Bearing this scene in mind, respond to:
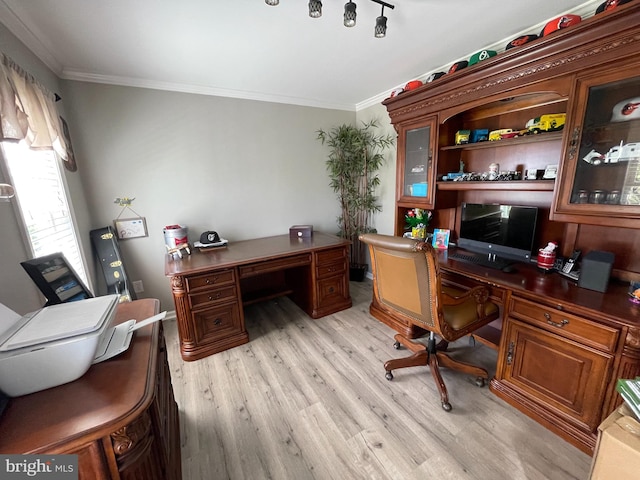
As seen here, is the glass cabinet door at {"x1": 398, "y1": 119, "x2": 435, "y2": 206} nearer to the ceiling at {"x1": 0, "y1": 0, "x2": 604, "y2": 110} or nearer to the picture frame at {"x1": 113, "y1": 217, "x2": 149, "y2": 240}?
the ceiling at {"x1": 0, "y1": 0, "x2": 604, "y2": 110}

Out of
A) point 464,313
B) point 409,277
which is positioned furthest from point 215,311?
point 464,313

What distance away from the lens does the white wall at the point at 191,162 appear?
2.20m

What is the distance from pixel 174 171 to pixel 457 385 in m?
2.99

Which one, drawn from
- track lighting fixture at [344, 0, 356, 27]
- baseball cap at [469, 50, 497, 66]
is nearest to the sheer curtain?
track lighting fixture at [344, 0, 356, 27]

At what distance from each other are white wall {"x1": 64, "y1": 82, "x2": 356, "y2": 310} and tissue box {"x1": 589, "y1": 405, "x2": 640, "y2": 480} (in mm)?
2813

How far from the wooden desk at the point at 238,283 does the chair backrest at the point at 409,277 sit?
0.87m

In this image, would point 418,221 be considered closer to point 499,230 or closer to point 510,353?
point 499,230

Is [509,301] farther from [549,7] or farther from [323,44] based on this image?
[323,44]

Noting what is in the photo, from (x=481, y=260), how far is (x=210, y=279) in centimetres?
211

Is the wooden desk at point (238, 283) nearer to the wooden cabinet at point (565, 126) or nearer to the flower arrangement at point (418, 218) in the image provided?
the flower arrangement at point (418, 218)

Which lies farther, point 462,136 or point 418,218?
point 418,218

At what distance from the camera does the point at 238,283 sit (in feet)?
7.15

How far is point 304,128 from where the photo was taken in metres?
3.06

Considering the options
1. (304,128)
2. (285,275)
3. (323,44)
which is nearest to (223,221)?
(285,275)
